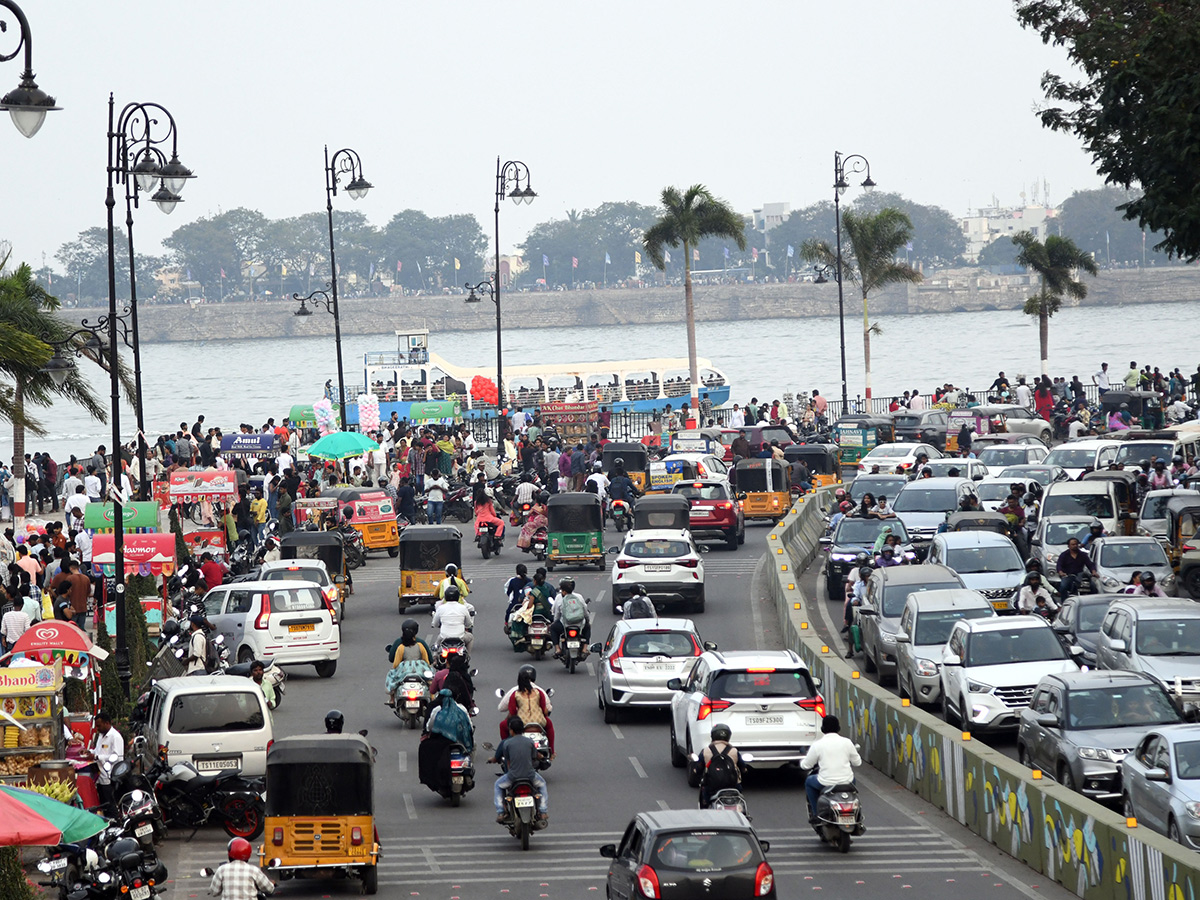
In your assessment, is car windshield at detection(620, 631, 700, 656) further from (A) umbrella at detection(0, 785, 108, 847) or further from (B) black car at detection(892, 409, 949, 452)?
(B) black car at detection(892, 409, 949, 452)

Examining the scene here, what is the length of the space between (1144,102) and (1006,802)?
15817 millimetres

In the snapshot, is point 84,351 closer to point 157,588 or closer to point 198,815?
point 157,588

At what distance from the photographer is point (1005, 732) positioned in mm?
20078

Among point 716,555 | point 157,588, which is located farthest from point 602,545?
point 157,588

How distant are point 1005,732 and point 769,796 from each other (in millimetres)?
3508

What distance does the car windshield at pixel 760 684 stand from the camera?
17797 mm

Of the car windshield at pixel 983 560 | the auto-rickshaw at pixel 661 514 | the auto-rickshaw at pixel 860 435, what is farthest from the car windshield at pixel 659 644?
the auto-rickshaw at pixel 860 435

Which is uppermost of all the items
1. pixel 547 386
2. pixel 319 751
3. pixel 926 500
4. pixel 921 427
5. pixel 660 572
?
pixel 547 386

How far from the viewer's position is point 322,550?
31594mm

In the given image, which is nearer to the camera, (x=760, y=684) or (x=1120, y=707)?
(x=1120, y=707)

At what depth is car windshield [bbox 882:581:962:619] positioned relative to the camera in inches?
954

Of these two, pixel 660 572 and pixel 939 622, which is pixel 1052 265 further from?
pixel 939 622

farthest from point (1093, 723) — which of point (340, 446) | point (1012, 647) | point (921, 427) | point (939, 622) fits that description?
point (921, 427)

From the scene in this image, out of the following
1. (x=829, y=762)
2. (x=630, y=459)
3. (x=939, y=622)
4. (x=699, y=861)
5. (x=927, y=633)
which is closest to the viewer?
(x=699, y=861)
